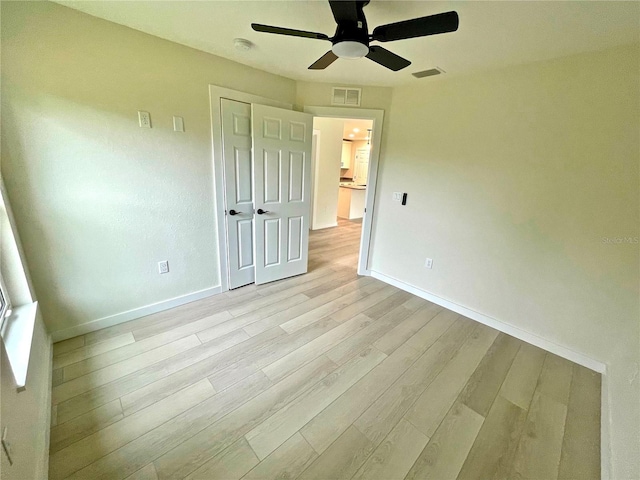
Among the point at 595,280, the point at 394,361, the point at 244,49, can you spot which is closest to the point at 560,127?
the point at 595,280

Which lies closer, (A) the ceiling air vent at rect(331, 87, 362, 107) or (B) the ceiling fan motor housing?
(B) the ceiling fan motor housing

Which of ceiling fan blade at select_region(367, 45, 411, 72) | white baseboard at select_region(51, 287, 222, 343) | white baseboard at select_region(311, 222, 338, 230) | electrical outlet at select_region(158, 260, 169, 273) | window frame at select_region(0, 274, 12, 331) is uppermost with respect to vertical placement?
ceiling fan blade at select_region(367, 45, 411, 72)

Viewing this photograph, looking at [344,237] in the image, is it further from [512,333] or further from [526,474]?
[526,474]

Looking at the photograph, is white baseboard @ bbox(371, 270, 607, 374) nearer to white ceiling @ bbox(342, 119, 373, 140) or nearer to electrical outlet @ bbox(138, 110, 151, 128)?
electrical outlet @ bbox(138, 110, 151, 128)

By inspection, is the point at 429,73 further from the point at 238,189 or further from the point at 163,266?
the point at 163,266

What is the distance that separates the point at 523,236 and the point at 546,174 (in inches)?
20.9

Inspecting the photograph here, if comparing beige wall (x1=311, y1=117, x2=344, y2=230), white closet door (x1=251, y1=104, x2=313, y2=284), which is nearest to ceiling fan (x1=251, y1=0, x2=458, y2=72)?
white closet door (x1=251, y1=104, x2=313, y2=284)

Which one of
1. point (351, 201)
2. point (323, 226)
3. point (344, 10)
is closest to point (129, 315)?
point (344, 10)

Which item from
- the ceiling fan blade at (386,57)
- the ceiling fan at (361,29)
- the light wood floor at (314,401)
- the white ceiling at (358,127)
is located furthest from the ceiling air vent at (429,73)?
the white ceiling at (358,127)

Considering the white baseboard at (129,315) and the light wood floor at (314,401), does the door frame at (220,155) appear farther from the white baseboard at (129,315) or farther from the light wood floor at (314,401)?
the light wood floor at (314,401)

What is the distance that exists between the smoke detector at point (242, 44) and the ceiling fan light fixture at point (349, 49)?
0.96 meters

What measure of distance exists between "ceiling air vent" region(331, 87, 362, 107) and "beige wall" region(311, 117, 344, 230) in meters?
2.42

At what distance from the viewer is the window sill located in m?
1.16

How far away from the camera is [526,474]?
1.26 m
